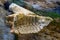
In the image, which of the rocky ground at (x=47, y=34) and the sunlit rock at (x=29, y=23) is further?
the sunlit rock at (x=29, y=23)

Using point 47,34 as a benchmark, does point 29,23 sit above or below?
above

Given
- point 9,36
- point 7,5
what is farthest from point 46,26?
point 7,5

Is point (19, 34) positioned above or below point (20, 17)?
below

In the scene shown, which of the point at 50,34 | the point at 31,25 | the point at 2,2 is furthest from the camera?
the point at 2,2

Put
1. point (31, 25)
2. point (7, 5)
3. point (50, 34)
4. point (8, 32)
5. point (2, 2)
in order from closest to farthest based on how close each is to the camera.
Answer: point (50, 34)
point (31, 25)
point (8, 32)
point (7, 5)
point (2, 2)

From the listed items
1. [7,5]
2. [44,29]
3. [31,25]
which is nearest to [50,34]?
[44,29]

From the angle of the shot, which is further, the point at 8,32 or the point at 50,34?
the point at 8,32

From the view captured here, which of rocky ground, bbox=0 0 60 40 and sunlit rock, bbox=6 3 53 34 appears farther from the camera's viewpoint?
sunlit rock, bbox=6 3 53 34

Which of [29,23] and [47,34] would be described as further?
[29,23]

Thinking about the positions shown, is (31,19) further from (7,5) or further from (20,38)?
(7,5)
